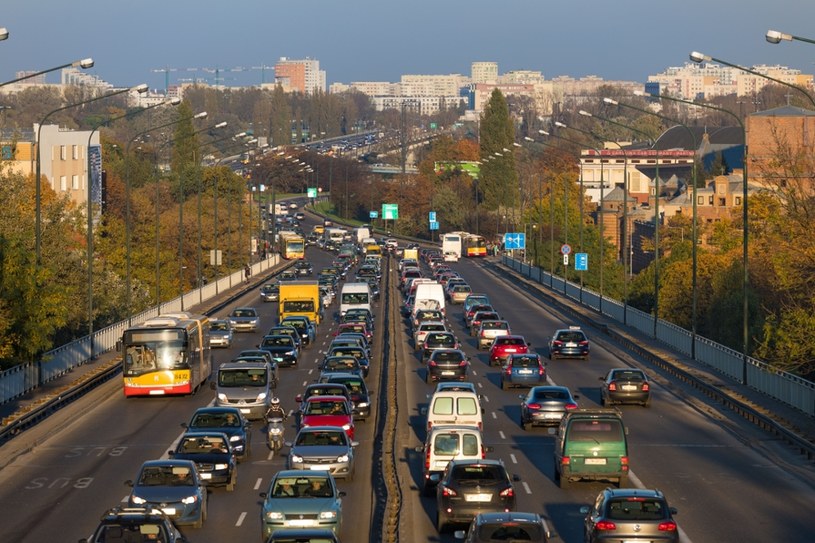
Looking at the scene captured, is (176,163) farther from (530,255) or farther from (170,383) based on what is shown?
(170,383)

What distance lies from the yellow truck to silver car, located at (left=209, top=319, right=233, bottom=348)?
7.23m

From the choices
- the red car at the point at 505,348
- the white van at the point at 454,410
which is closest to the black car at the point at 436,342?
the red car at the point at 505,348

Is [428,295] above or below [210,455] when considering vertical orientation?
above

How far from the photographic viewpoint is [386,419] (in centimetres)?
3812

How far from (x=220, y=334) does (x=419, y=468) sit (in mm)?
29800

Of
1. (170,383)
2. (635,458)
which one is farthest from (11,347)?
(635,458)

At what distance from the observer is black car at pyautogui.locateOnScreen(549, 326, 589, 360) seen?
54.4 m

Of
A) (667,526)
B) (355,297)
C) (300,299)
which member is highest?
(300,299)

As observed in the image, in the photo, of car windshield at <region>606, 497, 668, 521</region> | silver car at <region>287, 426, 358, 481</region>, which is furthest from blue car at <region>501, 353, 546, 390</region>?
car windshield at <region>606, 497, 668, 521</region>

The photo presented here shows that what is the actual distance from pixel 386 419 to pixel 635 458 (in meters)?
8.54

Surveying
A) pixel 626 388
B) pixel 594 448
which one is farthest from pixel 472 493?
pixel 626 388

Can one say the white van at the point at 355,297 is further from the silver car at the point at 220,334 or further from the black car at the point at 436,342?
the black car at the point at 436,342

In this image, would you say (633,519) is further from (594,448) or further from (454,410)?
(454,410)

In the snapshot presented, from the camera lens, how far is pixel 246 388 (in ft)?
128
